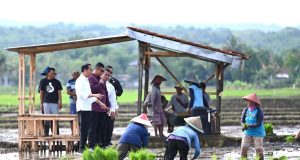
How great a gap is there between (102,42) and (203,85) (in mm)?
2500

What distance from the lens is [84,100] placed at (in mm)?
16922

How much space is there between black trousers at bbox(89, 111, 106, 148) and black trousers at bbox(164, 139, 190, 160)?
104 inches

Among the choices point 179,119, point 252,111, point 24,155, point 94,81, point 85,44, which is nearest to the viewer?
point 252,111

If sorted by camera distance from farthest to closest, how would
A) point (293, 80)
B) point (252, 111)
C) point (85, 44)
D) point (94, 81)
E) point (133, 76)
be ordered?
point (133, 76) → point (293, 80) → point (85, 44) → point (94, 81) → point (252, 111)

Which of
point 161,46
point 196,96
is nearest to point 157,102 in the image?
point 196,96

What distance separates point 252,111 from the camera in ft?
51.2

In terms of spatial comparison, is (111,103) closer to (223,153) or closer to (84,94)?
(84,94)

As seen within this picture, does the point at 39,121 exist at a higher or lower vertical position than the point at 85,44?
lower

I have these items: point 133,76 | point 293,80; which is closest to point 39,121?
point 293,80

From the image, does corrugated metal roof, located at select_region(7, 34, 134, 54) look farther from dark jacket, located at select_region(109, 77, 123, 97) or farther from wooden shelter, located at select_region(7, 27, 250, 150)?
dark jacket, located at select_region(109, 77, 123, 97)

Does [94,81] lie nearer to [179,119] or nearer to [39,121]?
[39,121]

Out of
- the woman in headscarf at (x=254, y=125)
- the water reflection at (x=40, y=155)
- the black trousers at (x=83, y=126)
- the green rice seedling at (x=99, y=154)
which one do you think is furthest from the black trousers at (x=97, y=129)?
the green rice seedling at (x=99, y=154)

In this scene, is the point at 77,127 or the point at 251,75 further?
the point at 251,75

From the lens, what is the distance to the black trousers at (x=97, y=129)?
16.8 meters
